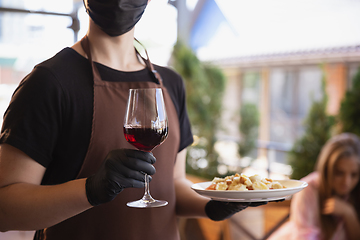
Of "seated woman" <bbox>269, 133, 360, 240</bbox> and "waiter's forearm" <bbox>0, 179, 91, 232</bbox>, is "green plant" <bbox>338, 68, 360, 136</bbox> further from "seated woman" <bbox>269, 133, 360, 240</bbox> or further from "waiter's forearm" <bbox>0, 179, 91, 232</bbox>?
"waiter's forearm" <bbox>0, 179, 91, 232</bbox>

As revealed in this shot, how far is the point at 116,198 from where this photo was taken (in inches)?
46.9

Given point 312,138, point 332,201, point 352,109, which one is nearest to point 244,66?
point 312,138

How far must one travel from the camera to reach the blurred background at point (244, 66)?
3.41m

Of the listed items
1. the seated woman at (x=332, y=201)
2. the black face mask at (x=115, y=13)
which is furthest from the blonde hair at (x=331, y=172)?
the black face mask at (x=115, y=13)

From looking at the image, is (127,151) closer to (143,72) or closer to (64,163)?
(64,163)

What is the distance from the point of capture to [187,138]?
1481 millimetres

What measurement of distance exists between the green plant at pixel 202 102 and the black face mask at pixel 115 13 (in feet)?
12.9

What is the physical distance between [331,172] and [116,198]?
7.38 ft

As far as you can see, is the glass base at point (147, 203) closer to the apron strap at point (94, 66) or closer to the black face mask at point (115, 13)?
the apron strap at point (94, 66)

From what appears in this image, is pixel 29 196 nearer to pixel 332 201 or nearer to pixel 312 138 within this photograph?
pixel 332 201

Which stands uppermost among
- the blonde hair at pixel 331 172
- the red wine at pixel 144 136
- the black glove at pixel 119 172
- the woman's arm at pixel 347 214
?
the red wine at pixel 144 136

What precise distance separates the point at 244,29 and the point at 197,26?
1.17 metres

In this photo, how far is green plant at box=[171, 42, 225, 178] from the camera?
16.8ft

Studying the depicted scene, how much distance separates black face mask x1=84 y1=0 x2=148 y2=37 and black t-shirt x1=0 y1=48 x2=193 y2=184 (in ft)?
0.47
